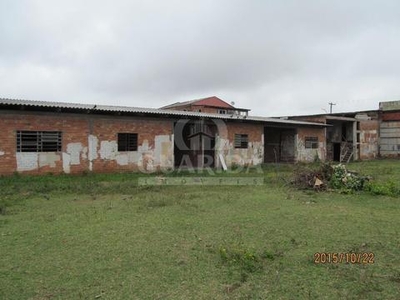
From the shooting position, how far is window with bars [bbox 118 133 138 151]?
48.0 ft

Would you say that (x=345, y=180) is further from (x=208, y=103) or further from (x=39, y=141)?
(x=208, y=103)

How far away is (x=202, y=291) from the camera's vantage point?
11.1 feet

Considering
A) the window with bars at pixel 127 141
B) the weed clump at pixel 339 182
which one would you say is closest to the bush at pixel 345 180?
the weed clump at pixel 339 182

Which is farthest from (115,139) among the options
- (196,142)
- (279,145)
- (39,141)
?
(279,145)

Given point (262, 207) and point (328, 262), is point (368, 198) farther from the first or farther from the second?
point (328, 262)

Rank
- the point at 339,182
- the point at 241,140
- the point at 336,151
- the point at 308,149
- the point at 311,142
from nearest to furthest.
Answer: the point at 339,182, the point at 241,140, the point at 308,149, the point at 311,142, the point at 336,151

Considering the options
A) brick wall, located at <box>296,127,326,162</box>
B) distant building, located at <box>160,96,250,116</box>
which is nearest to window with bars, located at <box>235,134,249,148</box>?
brick wall, located at <box>296,127,326,162</box>

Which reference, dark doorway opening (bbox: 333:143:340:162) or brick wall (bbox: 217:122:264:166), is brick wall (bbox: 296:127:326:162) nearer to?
dark doorway opening (bbox: 333:143:340:162)

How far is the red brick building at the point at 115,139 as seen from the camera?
12.3 metres

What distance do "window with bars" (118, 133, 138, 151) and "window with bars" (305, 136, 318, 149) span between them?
39.9ft

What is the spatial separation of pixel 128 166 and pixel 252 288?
1184cm
